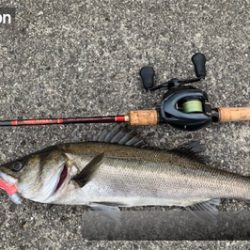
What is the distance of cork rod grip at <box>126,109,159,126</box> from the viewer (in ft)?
8.36

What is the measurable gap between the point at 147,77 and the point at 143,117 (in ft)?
0.95

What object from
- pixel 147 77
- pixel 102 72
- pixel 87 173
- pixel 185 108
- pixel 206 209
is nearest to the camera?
pixel 87 173

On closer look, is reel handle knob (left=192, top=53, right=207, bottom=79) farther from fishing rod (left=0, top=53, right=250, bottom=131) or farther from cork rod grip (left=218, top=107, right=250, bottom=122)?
cork rod grip (left=218, top=107, right=250, bottom=122)

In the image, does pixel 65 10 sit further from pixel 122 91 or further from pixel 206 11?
pixel 206 11

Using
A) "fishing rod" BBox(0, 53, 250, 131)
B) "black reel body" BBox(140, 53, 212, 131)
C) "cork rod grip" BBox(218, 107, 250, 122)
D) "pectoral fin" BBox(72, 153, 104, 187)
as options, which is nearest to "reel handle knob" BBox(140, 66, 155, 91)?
"fishing rod" BBox(0, 53, 250, 131)

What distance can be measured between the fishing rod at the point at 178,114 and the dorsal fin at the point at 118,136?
0.05 metres

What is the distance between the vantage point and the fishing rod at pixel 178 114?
2.50 metres

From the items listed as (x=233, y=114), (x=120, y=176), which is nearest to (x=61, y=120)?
(x=120, y=176)

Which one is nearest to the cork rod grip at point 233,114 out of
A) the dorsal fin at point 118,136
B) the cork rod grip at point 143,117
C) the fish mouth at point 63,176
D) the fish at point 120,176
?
the fish at point 120,176

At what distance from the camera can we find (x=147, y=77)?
2.71 meters

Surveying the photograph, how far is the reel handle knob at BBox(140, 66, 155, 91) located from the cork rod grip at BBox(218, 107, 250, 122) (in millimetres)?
423

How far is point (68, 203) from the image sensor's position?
2.50 meters

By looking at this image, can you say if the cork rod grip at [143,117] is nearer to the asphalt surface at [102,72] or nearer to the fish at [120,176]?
the fish at [120,176]

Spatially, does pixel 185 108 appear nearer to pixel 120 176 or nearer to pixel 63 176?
pixel 120 176
